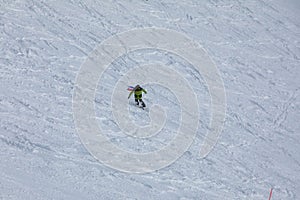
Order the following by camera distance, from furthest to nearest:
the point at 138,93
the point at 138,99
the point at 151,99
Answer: the point at 151,99, the point at 138,99, the point at 138,93

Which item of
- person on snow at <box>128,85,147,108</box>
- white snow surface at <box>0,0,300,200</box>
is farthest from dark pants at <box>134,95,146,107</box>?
white snow surface at <box>0,0,300,200</box>

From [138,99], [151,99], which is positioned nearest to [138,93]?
[138,99]

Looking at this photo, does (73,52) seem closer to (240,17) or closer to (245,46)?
(245,46)

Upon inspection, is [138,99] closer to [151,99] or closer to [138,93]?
[138,93]

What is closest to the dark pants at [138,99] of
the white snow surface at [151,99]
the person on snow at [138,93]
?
the person on snow at [138,93]

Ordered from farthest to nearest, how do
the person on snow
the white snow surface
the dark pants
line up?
the dark pants → the person on snow → the white snow surface

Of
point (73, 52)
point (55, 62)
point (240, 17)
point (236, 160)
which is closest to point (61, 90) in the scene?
point (55, 62)

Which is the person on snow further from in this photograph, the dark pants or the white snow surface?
the white snow surface

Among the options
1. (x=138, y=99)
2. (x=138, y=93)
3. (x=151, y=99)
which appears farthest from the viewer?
(x=151, y=99)

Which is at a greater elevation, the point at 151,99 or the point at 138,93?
the point at 151,99
